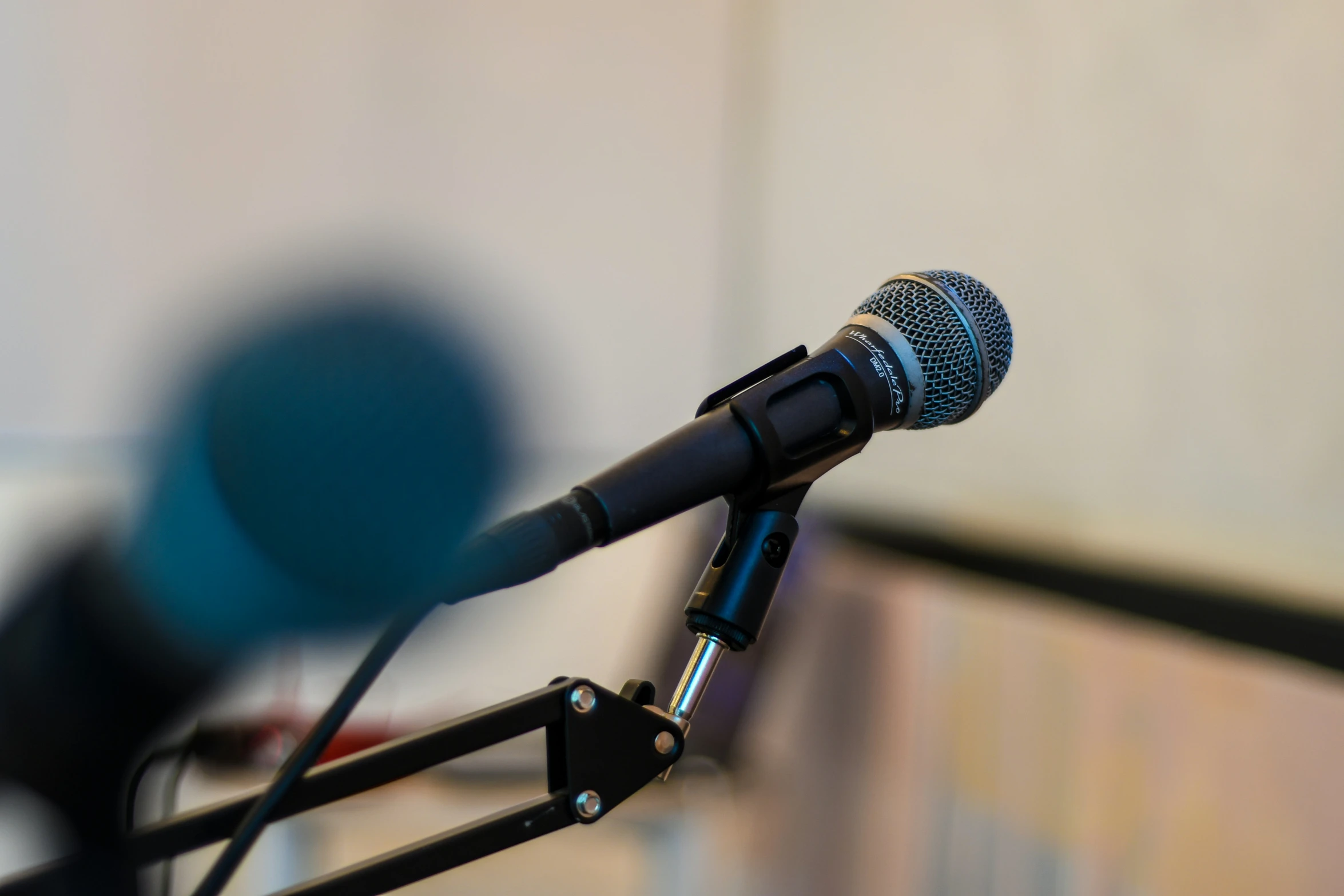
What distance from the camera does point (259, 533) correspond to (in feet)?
1.25

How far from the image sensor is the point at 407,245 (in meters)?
2.07

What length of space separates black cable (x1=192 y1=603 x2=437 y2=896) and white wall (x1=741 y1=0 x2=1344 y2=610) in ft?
2.47

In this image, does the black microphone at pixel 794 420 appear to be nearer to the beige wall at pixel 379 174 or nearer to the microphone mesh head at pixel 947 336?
the microphone mesh head at pixel 947 336

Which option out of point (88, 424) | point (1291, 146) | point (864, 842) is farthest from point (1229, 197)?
point (88, 424)

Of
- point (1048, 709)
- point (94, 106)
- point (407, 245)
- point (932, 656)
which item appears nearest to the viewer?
point (1048, 709)

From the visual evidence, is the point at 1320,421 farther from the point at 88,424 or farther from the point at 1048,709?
the point at 88,424

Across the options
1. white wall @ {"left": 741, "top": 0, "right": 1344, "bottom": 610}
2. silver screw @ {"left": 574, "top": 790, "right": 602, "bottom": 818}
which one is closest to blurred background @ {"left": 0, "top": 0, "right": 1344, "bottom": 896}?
white wall @ {"left": 741, "top": 0, "right": 1344, "bottom": 610}

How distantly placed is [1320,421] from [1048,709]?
0.44 metres

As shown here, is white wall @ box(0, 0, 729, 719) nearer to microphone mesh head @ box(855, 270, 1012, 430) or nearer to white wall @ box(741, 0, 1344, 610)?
white wall @ box(741, 0, 1344, 610)

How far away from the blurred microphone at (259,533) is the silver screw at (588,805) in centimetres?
12

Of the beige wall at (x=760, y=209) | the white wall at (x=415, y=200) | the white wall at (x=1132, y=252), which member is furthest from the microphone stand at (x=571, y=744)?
the white wall at (x=415, y=200)

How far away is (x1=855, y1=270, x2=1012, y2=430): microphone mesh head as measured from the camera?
543 mm

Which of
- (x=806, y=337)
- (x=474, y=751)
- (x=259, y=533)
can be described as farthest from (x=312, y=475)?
(x=806, y=337)

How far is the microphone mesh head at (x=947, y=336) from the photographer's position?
21.4 inches
